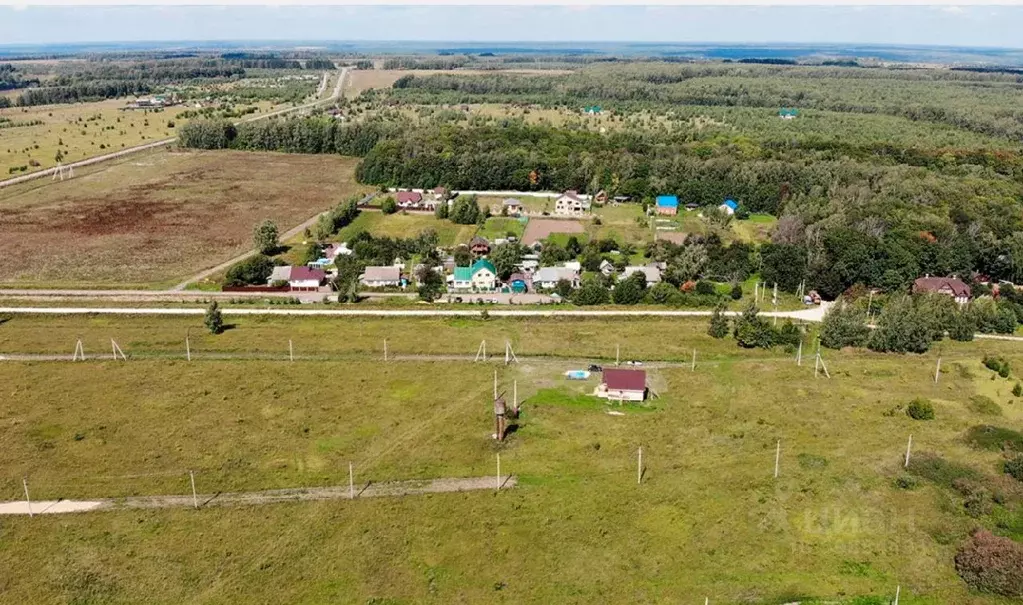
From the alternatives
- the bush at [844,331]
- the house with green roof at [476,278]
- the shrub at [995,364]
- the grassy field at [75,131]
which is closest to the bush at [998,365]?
the shrub at [995,364]

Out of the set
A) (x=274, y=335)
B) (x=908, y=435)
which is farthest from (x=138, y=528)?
(x=908, y=435)

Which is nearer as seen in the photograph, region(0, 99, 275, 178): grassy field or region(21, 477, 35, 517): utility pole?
region(21, 477, 35, 517): utility pole

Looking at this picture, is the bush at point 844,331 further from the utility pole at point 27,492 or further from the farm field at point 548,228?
the utility pole at point 27,492

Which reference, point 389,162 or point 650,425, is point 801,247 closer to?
point 650,425

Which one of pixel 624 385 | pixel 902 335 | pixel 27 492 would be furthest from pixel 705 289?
pixel 27 492

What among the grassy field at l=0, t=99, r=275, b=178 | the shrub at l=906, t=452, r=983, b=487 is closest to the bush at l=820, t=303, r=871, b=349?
the shrub at l=906, t=452, r=983, b=487

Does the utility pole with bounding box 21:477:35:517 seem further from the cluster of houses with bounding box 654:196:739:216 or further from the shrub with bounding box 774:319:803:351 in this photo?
the cluster of houses with bounding box 654:196:739:216

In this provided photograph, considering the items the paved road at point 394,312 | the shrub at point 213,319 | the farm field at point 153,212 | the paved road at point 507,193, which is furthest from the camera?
the paved road at point 507,193
